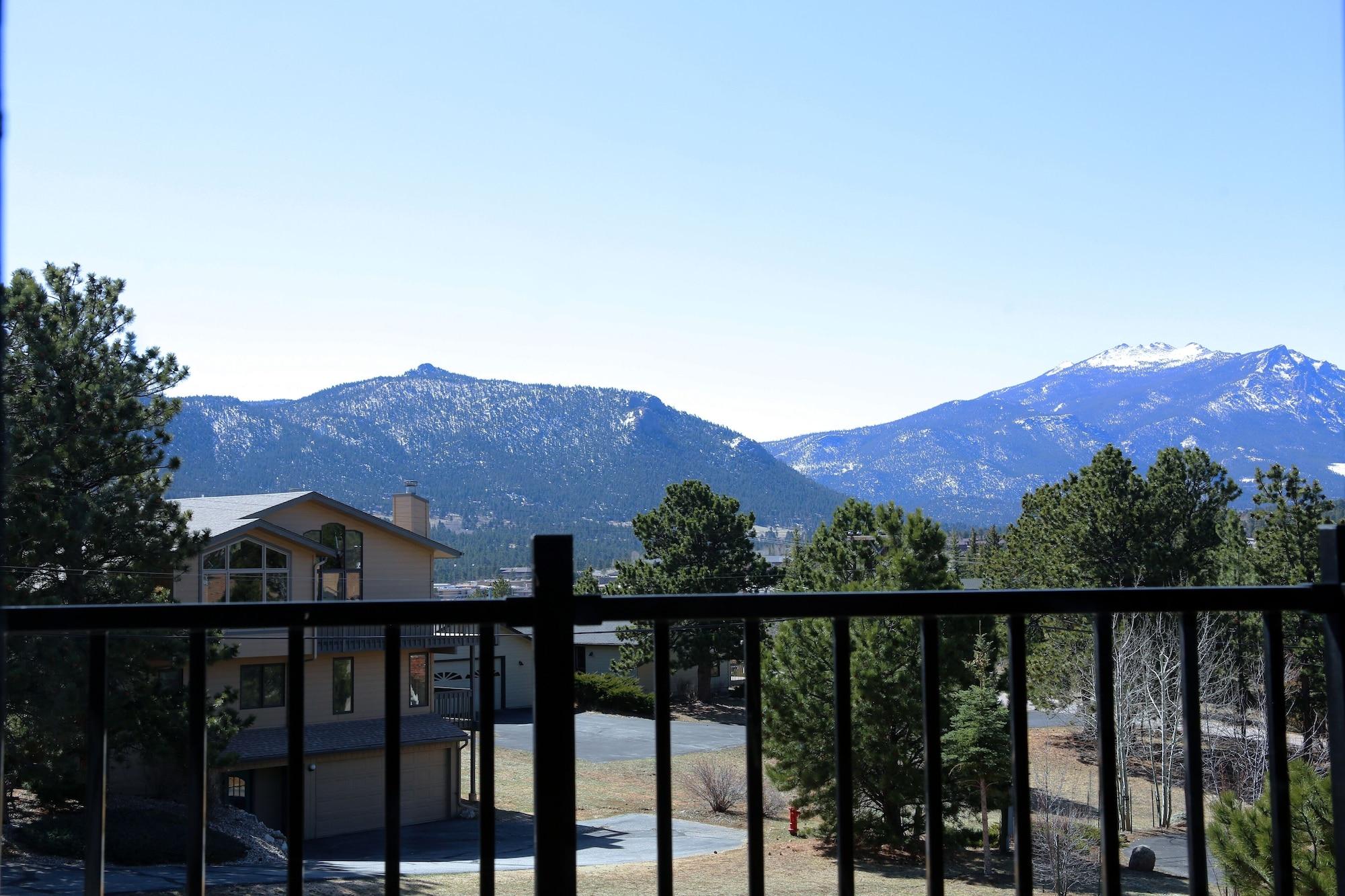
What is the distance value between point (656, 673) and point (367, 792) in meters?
18.5

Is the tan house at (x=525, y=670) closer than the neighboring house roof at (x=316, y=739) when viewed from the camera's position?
No

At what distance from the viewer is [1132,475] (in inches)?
997

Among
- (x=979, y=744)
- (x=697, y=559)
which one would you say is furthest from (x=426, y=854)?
(x=697, y=559)

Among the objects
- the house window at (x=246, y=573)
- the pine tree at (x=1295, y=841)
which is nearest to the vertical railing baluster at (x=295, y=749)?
the pine tree at (x=1295, y=841)

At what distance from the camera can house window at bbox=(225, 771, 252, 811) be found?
16.7m

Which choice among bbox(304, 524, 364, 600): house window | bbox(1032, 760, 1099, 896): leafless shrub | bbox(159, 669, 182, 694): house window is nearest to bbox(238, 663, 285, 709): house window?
bbox(304, 524, 364, 600): house window

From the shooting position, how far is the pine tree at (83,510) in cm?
1084

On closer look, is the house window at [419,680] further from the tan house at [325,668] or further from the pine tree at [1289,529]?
the pine tree at [1289,529]

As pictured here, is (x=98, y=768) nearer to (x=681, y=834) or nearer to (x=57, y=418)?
(x=57, y=418)

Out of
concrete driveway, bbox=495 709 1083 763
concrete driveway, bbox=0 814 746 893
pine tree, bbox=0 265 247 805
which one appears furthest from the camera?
concrete driveway, bbox=495 709 1083 763

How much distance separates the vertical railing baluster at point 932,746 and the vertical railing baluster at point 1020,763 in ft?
0.37

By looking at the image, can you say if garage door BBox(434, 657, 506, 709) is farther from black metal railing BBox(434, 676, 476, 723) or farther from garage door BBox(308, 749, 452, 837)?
garage door BBox(308, 749, 452, 837)

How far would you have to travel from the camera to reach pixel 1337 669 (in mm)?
1773

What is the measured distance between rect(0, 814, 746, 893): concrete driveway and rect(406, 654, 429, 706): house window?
2.21 metres
